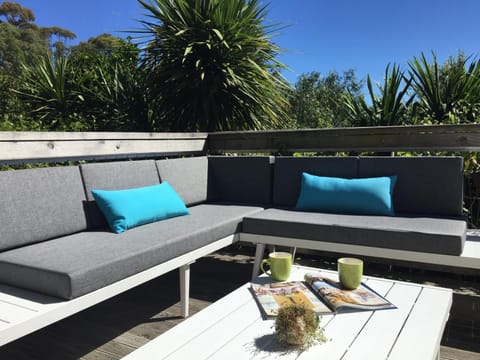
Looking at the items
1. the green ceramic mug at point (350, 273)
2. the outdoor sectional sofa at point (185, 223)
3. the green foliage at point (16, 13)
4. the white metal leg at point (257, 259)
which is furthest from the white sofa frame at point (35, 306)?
the green foliage at point (16, 13)

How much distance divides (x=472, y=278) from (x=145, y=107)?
3.66 m

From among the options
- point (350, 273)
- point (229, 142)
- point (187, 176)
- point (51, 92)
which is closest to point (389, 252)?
point (350, 273)

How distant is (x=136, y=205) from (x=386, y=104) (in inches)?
86.4

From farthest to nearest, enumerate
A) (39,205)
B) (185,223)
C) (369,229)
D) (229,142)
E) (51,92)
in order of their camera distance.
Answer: (51,92) → (229,142) → (185,223) → (369,229) → (39,205)

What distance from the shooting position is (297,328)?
1130 millimetres

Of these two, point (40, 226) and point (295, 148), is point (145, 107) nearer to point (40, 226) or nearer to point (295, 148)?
point (295, 148)

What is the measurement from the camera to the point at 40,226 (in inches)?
80.2

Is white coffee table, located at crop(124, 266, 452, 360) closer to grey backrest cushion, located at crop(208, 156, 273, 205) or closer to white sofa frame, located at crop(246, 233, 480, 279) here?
white sofa frame, located at crop(246, 233, 480, 279)

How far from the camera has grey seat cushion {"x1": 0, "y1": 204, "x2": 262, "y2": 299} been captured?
63.1 inches

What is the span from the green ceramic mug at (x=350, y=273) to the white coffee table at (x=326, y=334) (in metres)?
0.14

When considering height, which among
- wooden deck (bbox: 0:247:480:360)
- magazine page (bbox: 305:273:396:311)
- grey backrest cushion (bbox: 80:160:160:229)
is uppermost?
grey backrest cushion (bbox: 80:160:160:229)

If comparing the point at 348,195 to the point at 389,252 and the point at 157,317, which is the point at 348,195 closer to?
the point at 389,252

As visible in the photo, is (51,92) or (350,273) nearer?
(350,273)

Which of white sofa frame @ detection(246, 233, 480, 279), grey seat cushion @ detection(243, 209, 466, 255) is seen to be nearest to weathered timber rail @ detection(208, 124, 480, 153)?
grey seat cushion @ detection(243, 209, 466, 255)
